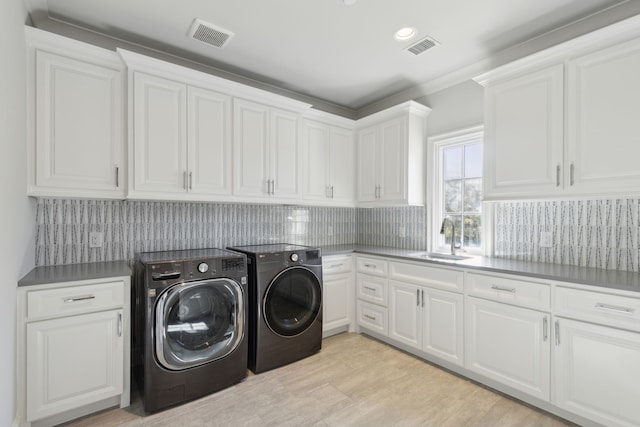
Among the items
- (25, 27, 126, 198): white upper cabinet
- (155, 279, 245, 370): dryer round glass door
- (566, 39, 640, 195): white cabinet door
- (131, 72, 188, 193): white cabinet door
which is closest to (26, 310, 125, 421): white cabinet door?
(155, 279, 245, 370): dryer round glass door

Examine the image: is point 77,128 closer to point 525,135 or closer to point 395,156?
point 395,156

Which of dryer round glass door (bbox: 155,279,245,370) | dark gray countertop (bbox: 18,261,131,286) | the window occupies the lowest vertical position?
dryer round glass door (bbox: 155,279,245,370)

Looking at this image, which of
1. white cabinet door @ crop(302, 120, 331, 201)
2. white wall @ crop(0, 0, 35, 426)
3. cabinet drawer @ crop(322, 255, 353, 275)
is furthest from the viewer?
white cabinet door @ crop(302, 120, 331, 201)

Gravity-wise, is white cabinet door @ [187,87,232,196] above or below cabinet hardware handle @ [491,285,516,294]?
above

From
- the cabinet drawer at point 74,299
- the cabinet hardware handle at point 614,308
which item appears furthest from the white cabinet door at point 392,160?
the cabinet drawer at point 74,299

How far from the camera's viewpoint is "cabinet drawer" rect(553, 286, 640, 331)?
168cm

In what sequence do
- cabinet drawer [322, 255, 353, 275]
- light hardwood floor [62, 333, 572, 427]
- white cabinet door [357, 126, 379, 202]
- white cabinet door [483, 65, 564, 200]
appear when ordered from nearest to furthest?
light hardwood floor [62, 333, 572, 427] → white cabinet door [483, 65, 564, 200] → cabinet drawer [322, 255, 353, 275] → white cabinet door [357, 126, 379, 202]

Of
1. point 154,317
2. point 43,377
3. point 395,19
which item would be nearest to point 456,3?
point 395,19

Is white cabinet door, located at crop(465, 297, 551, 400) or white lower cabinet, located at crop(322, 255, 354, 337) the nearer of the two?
white cabinet door, located at crop(465, 297, 551, 400)

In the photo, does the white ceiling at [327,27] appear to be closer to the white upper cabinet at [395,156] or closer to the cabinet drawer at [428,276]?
the white upper cabinet at [395,156]

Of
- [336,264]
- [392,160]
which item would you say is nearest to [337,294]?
[336,264]

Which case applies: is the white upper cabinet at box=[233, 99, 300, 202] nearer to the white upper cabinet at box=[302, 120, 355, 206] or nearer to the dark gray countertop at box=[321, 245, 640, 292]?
the white upper cabinet at box=[302, 120, 355, 206]

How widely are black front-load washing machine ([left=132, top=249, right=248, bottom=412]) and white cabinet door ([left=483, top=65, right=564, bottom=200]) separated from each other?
2.11 m

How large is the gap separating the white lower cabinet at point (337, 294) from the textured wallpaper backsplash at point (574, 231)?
1454 millimetres
